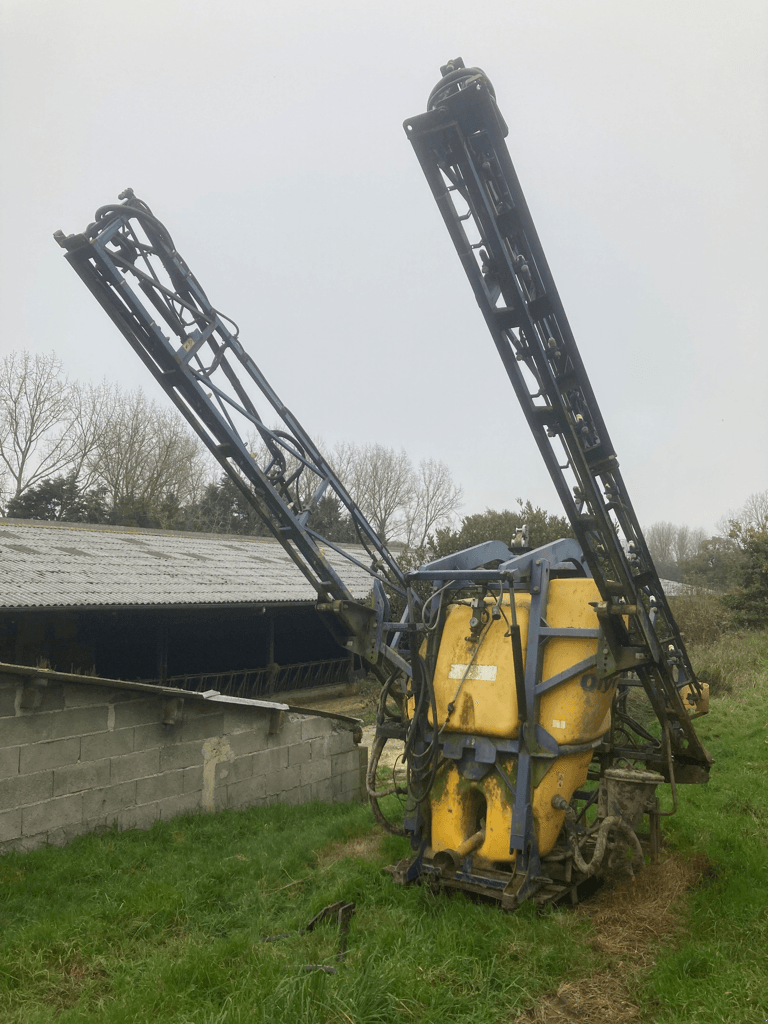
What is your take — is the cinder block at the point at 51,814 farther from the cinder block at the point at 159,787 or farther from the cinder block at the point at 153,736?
the cinder block at the point at 153,736

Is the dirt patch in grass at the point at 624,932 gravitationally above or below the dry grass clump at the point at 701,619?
below

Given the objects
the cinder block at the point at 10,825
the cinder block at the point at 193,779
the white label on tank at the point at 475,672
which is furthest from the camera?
the cinder block at the point at 193,779

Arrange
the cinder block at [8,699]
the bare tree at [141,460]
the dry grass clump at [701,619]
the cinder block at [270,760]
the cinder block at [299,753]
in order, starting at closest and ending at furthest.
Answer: the cinder block at [8,699] < the cinder block at [270,760] < the cinder block at [299,753] < the dry grass clump at [701,619] < the bare tree at [141,460]

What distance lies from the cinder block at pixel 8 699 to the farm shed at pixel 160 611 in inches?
162

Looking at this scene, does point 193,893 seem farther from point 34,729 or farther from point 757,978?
point 757,978

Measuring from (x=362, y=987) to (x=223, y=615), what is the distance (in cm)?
1086

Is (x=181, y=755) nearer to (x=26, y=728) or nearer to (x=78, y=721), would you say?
(x=78, y=721)

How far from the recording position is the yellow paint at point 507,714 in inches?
191

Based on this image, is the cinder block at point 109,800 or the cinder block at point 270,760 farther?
the cinder block at point 270,760

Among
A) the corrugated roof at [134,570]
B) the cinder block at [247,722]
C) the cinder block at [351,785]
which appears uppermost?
the corrugated roof at [134,570]

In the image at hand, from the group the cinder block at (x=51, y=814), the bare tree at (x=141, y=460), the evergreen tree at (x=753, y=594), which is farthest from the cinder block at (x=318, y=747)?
the bare tree at (x=141, y=460)

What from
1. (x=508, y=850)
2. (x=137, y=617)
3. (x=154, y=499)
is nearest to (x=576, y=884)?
(x=508, y=850)

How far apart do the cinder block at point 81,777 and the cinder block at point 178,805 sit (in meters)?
0.64

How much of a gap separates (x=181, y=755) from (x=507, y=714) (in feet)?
11.9
